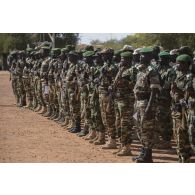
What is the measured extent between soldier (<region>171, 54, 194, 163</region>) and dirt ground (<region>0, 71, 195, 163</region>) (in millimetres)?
1120

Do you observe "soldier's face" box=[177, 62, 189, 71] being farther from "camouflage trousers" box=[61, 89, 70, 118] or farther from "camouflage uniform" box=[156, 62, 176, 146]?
"camouflage trousers" box=[61, 89, 70, 118]

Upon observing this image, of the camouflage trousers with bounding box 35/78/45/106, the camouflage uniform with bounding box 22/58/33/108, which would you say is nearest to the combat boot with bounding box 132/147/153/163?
the camouflage trousers with bounding box 35/78/45/106

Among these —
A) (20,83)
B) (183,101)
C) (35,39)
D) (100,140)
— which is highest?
(35,39)

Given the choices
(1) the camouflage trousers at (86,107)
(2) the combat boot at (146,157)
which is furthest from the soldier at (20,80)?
(2) the combat boot at (146,157)

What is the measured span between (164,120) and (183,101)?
8.34 ft

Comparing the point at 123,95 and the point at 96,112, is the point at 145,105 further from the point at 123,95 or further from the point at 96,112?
the point at 96,112

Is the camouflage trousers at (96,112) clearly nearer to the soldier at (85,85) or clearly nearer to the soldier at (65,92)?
the soldier at (85,85)

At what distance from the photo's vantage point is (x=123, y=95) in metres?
8.80

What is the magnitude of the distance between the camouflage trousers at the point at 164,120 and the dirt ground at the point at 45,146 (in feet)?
1.21

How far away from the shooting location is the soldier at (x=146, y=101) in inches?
306

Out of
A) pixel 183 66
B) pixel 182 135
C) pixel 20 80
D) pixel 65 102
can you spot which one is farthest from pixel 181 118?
pixel 20 80

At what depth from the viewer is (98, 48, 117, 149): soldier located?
9.48 meters

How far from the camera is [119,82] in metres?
8.81
